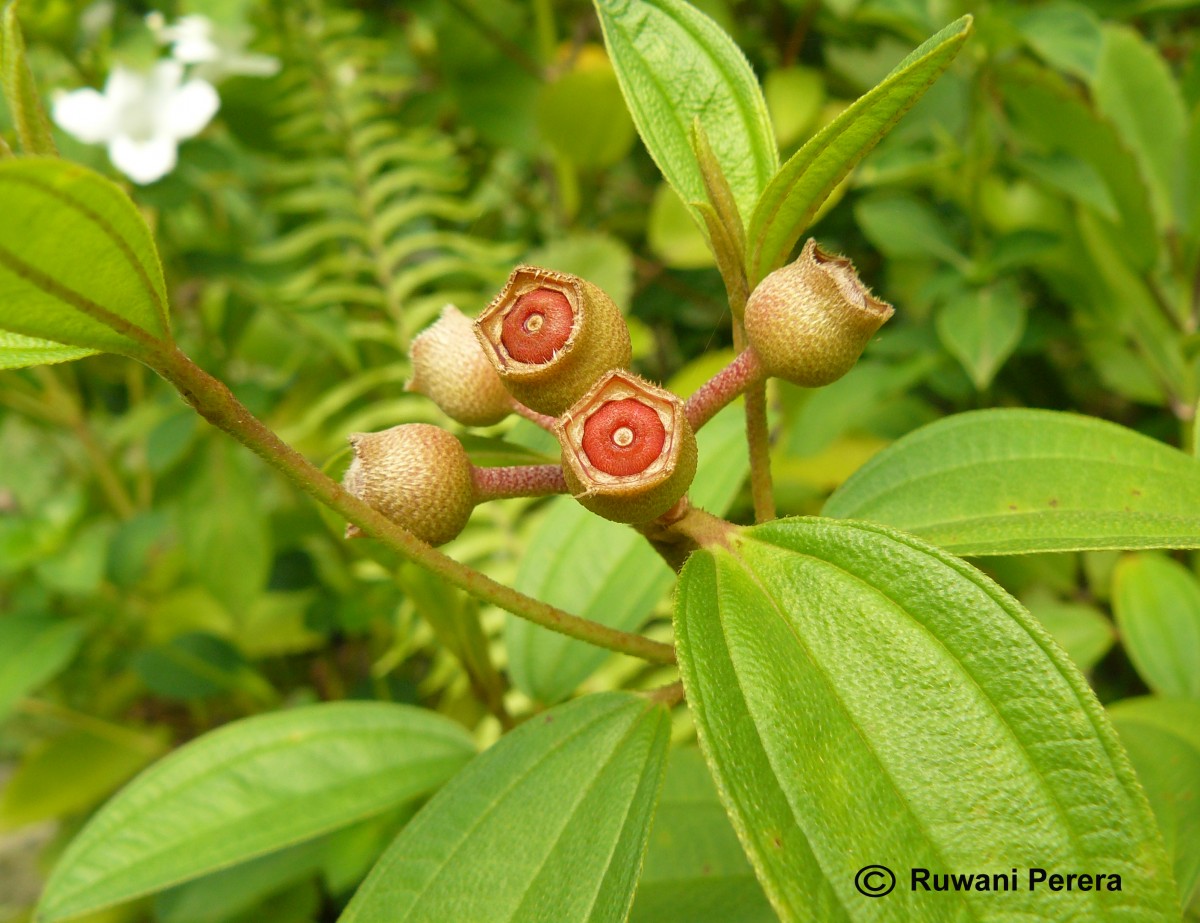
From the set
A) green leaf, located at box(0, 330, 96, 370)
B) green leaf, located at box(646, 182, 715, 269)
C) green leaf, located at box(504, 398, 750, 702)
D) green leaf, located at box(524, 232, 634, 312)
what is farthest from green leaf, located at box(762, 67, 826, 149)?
green leaf, located at box(0, 330, 96, 370)

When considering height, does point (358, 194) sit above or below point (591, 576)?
above

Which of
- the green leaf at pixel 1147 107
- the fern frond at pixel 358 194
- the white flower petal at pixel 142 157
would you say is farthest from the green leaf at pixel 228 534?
the green leaf at pixel 1147 107

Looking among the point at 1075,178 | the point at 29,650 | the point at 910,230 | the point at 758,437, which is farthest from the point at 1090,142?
the point at 29,650

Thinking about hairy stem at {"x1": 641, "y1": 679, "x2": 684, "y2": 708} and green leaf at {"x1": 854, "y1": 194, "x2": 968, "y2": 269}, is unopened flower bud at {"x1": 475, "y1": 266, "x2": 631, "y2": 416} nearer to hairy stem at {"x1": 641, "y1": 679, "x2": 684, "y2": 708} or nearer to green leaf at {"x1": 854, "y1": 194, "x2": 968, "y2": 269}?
hairy stem at {"x1": 641, "y1": 679, "x2": 684, "y2": 708}

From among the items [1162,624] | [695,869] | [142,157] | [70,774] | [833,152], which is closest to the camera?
[833,152]

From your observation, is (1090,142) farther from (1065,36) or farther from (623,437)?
(623,437)
